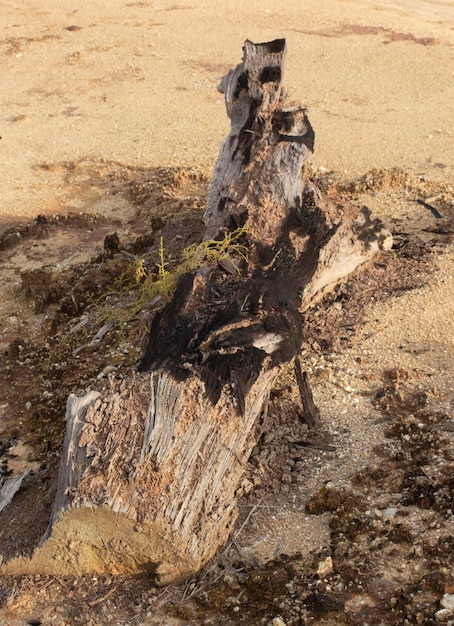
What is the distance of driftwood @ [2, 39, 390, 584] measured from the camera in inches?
166

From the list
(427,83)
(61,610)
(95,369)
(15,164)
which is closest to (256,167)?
(95,369)

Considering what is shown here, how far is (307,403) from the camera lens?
5.62 metres

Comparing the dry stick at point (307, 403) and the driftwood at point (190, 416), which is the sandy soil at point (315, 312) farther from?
the driftwood at point (190, 416)

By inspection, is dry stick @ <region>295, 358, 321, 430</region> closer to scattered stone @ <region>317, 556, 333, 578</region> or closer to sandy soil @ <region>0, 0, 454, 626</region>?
sandy soil @ <region>0, 0, 454, 626</region>

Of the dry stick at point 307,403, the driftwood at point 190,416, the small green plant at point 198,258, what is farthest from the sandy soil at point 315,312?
the small green plant at point 198,258

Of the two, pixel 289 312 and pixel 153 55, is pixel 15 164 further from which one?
pixel 289 312

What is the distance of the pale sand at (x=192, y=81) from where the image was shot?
1095 centimetres

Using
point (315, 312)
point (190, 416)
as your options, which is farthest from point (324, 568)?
point (315, 312)

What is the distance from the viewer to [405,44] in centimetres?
1448

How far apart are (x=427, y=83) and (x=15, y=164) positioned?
717 centimetres

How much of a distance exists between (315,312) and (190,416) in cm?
254

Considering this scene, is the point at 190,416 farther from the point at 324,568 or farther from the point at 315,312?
the point at 315,312

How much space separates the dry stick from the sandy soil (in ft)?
0.39

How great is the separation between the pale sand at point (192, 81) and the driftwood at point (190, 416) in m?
4.11
